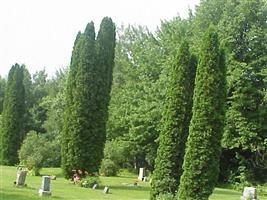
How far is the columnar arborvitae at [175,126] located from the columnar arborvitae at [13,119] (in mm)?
23655

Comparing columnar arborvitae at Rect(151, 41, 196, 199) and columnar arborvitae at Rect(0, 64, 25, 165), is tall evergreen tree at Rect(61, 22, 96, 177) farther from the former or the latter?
columnar arborvitae at Rect(0, 64, 25, 165)

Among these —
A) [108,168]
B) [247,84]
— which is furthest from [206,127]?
[108,168]

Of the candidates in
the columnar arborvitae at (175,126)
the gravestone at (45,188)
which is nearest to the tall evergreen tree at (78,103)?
the gravestone at (45,188)

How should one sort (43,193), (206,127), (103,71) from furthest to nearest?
(103,71) < (43,193) < (206,127)

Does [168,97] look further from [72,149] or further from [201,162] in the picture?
[72,149]

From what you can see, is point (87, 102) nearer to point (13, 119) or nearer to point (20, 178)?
point (20, 178)

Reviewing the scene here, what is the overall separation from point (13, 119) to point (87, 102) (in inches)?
675

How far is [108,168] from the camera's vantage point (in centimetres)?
3503

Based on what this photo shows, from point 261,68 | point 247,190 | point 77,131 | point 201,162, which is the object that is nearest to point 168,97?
point 201,162

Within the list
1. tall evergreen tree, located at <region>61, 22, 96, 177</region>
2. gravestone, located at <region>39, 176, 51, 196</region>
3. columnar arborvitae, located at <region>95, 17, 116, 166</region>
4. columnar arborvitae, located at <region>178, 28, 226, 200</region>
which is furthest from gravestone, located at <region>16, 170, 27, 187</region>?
columnar arborvitae, located at <region>178, 28, 226, 200</region>

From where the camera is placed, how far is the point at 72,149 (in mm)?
25750

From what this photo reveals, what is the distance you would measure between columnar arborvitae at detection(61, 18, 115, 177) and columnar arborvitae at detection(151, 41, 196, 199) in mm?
7043

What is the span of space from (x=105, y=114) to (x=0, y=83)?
36.8 meters

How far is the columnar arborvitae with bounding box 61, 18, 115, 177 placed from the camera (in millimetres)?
25672
